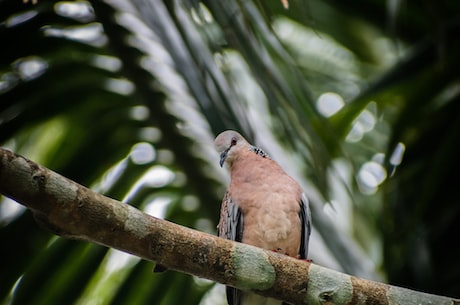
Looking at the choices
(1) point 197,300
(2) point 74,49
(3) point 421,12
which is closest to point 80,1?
(2) point 74,49

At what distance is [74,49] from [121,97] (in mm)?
245

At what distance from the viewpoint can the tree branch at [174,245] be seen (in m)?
1.90

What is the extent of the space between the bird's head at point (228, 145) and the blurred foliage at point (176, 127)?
0.06m

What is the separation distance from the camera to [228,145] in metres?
3.23

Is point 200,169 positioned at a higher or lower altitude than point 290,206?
higher

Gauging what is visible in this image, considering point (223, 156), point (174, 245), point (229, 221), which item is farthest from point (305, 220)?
point (174, 245)

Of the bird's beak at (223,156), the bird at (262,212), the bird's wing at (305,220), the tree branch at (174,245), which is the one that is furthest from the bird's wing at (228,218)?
the tree branch at (174,245)

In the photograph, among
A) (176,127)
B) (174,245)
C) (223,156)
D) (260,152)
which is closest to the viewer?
(174,245)

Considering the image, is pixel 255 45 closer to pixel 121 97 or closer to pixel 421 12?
pixel 121 97

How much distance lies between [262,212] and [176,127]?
1.64 ft

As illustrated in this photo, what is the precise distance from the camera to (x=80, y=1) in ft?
10.0

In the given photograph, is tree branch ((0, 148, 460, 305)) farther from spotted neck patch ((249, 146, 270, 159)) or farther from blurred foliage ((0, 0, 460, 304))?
spotted neck patch ((249, 146, 270, 159))

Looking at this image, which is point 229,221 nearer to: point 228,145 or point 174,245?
point 228,145

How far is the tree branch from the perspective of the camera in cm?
190
